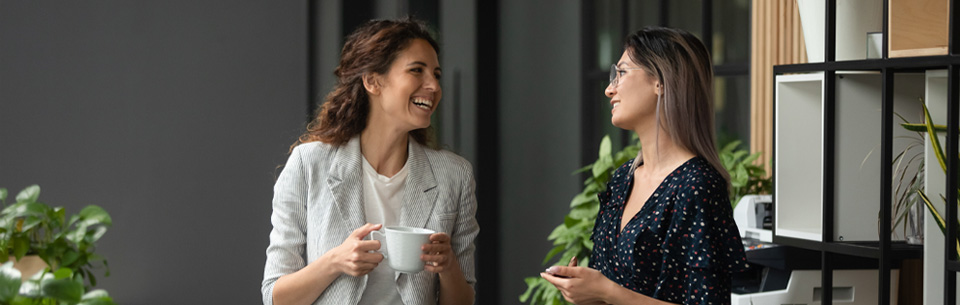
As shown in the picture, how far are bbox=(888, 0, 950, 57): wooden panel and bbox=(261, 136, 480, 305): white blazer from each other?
1.05 m

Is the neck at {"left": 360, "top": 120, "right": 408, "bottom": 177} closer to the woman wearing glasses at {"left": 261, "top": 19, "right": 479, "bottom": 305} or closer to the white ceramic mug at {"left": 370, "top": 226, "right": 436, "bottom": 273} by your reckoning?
the woman wearing glasses at {"left": 261, "top": 19, "right": 479, "bottom": 305}

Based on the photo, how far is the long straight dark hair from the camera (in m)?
1.43

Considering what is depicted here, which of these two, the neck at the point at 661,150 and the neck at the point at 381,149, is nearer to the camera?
the neck at the point at 661,150

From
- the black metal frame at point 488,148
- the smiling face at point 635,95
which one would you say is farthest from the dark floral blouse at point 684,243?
the black metal frame at point 488,148

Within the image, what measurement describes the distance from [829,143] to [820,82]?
0.24 metres

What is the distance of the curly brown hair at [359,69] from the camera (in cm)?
174

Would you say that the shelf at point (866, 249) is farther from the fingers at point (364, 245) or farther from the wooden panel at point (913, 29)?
the fingers at point (364, 245)

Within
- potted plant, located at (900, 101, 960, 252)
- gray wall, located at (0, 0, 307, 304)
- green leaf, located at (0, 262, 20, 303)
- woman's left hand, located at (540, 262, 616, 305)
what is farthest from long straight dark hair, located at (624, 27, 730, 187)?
gray wall, located at (0, 0, 307, 304)

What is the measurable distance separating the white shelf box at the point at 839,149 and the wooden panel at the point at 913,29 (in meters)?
0.13

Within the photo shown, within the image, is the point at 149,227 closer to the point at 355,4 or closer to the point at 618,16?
the point at 355,4

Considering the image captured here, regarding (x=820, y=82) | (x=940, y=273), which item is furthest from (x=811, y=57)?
(x=940, y=273)

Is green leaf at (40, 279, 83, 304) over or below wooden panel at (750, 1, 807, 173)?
below

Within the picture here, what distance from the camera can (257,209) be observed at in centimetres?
463

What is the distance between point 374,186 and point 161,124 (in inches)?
123
